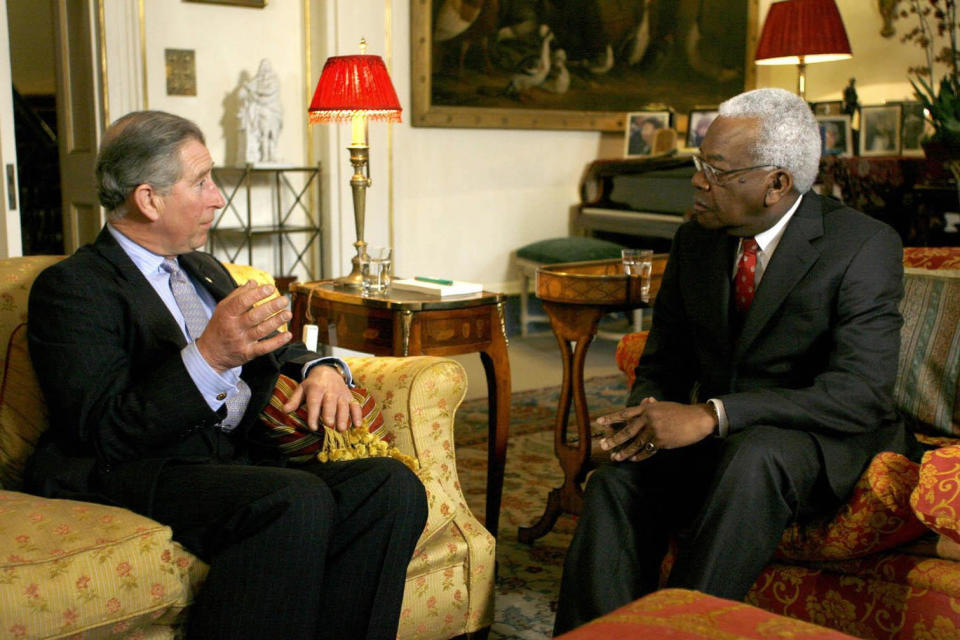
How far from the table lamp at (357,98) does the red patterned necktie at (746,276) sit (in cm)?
141

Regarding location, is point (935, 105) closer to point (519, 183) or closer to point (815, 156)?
point (815, 156)

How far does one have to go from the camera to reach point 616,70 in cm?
702

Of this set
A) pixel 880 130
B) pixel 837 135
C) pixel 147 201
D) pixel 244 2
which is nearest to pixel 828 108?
pixel 880 130

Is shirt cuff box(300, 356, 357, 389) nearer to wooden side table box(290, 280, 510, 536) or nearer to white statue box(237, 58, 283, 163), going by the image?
wooden side table box(290, 280, 510, 536)

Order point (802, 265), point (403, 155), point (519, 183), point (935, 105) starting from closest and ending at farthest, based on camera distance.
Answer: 1. point (802, 265)
2. point (935, 105)
3. point (403, 155)
4. point (519, 183)

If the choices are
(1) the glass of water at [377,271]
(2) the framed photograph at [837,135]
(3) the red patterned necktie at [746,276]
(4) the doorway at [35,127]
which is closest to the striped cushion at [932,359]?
(3) the red patterned necktie at [746,276]

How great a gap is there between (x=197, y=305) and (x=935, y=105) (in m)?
3.11

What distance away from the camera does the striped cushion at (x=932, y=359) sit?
234 cm

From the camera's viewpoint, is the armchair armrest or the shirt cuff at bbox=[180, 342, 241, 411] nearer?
the shirt cuff at bbox=[180, 342, 241, 411]

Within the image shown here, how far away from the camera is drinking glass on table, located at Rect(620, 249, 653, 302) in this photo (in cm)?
293

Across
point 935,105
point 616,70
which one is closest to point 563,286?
point 935,105

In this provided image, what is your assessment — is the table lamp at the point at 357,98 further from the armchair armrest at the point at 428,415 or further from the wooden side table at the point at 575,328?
the armchair armrest at the point at 428,415

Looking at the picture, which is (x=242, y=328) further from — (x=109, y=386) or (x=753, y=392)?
(x=753, y=392)

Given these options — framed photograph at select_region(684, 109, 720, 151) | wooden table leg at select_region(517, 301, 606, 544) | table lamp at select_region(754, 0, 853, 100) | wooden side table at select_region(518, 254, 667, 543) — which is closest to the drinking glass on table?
wooden side table at select_region(518, 254, 667, 543)
